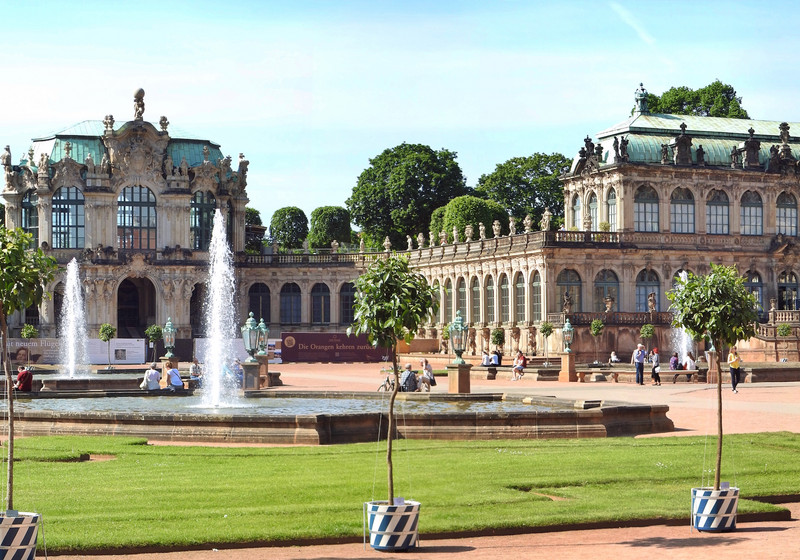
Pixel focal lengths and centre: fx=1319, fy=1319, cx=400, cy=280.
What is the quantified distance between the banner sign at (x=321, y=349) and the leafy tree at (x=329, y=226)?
150 feet

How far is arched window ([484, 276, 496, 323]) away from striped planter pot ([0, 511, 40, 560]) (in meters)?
69.7

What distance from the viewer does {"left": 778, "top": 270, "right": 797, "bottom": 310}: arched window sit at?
84.5 m

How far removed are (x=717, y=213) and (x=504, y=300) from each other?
1490cm

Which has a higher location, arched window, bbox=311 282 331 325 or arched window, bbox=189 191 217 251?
arched window, bbox=189 191 217 251

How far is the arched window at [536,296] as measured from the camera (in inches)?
3054

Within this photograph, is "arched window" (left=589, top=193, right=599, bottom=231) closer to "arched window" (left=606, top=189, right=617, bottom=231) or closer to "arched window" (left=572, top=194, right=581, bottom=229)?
"arched window" (left=572, top=194, right=581, bottom=229)

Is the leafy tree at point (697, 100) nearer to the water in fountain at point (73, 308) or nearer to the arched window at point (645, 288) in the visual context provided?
the arched window at point (645, 288)

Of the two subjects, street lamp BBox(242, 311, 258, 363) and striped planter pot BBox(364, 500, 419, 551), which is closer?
striped planter pot BBox(364, 500, 419, 551)

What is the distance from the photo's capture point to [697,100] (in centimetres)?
10512

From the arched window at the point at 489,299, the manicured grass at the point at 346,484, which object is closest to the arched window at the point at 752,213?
the arched window at the point at 489,299

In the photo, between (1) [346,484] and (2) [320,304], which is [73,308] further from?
(1) [346,484]

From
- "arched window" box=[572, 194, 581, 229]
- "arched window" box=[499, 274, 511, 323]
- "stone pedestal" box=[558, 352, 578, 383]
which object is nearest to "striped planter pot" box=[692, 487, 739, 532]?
"stone pedestal" box=[558, 352, 578, 383]

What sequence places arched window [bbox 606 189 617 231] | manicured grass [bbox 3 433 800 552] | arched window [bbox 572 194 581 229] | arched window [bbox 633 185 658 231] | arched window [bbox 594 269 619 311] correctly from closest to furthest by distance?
manicured grass [bbox 3 433 800 552], arched window [bbox 594 269 619 311], arched window [bbox 633 185 658 231], arched window [bbox 606 189 617 231], arched window [bbox 572 194 581 229]

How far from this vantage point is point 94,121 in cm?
9825
